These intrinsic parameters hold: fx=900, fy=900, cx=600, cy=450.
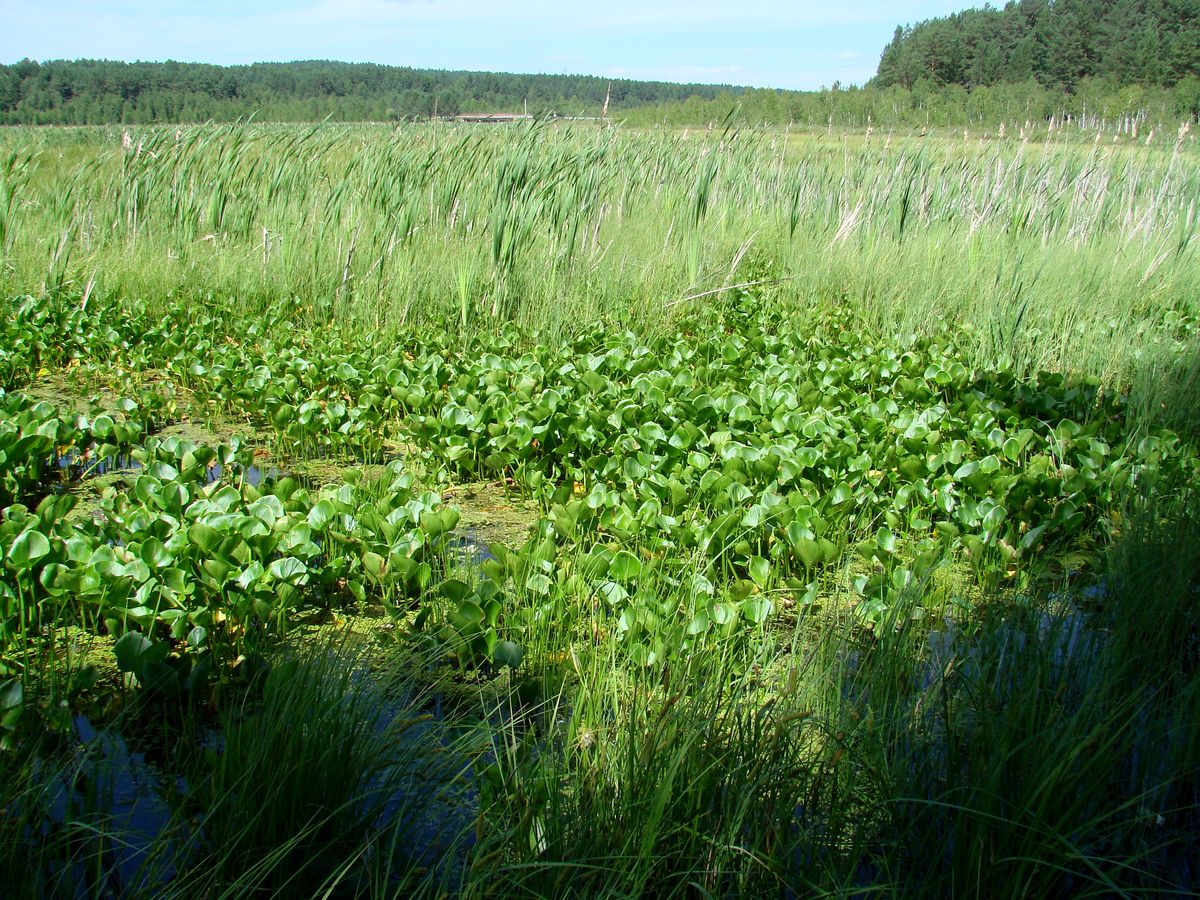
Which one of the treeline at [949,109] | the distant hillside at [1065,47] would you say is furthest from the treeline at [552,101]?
the distant hillside at [1065,47]

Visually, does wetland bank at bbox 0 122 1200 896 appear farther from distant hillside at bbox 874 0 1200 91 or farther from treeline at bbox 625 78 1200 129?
distant hillside at bbox 874 0 1200 91

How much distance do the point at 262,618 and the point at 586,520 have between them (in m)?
1.10

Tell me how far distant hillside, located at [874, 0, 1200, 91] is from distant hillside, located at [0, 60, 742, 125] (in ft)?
21.9

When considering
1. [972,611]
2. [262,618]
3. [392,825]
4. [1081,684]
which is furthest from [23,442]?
[1081,684]

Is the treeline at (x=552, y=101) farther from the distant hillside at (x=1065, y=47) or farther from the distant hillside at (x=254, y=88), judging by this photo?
the distant hillside at (x=1065, y=47)

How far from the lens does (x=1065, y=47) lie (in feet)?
74.5

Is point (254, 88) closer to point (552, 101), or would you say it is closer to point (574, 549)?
point (552, 101)

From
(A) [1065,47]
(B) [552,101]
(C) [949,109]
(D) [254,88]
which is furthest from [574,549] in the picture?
(D) [254,88]

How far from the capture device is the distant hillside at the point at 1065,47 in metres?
19.0

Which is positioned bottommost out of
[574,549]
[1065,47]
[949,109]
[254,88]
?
[574,549]

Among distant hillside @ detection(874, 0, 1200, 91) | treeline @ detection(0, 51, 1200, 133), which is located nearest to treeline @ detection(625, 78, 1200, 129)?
treeline @ detection(0, 51, 1200, 133)

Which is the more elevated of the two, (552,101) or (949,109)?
(949,109)

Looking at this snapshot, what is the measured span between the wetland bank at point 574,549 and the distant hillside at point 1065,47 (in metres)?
15.6

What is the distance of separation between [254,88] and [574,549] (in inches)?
1862
